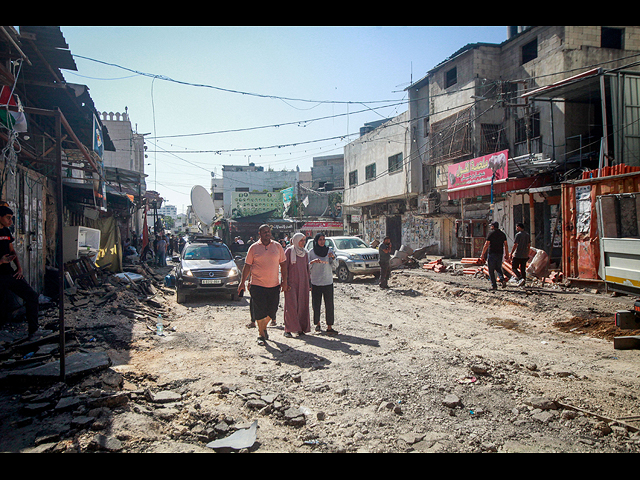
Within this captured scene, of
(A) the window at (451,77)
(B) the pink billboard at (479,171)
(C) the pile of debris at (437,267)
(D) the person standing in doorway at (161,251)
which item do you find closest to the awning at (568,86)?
(B) the pink billboard at (479,171)

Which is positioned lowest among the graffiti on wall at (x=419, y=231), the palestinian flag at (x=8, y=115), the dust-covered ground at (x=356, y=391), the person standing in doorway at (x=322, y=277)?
the dust-covered ground at (x=356, y=391)

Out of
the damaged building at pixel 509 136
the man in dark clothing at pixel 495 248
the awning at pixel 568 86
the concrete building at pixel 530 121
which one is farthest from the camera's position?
the damaged building at pixel 509 136

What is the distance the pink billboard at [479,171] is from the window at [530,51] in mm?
5362

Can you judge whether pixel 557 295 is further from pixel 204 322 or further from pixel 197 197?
pixel 197 197

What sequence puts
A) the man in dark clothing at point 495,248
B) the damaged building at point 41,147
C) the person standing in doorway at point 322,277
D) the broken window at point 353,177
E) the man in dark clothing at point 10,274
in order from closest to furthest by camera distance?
the man in dark clothing at point 10,274 → the damaged building at point 41,147 → the person standing in doorway at point 322,277 → the man in dark clothing at point 495,248 → the broken window at point 353,177

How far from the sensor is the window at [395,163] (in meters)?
25.9

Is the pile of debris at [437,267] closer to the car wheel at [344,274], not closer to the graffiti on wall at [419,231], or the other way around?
the car wheel at [344,274]

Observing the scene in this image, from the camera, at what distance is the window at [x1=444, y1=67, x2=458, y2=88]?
2131 cm

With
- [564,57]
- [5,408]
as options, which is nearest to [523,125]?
[564,57]

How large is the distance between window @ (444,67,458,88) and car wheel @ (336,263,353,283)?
1255 cm

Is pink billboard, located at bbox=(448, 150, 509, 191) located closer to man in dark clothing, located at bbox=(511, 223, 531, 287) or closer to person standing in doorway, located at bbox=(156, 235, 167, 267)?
man in dark clothing, located at bbox=(511, 223, 531, 287)

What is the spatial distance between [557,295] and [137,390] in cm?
984

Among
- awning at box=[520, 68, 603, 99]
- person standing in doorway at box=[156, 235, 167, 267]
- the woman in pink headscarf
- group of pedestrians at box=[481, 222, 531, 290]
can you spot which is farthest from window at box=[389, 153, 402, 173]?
the woman in pink headscarf

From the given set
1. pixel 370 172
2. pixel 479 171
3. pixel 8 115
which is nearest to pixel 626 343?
pixel 8 115
